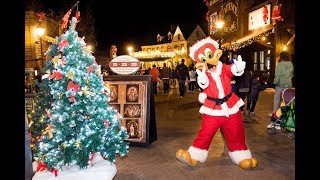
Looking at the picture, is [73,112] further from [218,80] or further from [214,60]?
[214,60]

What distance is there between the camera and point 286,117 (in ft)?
26.4

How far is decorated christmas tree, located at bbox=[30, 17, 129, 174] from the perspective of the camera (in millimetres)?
5363

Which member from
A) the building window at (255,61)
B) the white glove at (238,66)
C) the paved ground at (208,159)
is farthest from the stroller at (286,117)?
the building window at (255,61)

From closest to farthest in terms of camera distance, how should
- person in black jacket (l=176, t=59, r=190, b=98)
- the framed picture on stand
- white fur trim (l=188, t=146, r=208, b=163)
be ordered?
1. white fur trim (l=188, t=146, r=208, b=163)
2. the framed picture on stand
3. person in black jacket (l=176, t=59, r=190, b=98)

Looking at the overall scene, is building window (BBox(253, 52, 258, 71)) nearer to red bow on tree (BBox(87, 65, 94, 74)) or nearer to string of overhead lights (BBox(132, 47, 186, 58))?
red bow on tree (BBox(87, 65, 94, 74))

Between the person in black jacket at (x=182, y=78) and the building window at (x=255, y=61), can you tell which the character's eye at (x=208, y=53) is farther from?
the building window at (x=255, y=61)

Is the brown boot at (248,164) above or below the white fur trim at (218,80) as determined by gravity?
below

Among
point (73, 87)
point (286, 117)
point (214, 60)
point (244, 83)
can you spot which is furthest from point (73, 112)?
point (244, 83)

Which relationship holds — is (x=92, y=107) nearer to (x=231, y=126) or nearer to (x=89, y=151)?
(x=89, y=151)

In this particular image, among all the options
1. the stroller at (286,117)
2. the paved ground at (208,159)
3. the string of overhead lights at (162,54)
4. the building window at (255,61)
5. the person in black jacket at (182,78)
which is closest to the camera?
the paved ground at (208,159)

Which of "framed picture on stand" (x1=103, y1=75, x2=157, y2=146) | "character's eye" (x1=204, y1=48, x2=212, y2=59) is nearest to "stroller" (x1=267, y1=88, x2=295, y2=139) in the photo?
"character's eye" (x1=204, y1=48, x2=212, y2=59)

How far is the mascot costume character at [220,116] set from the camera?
20.4ft

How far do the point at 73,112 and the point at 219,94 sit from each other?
245 centimetres
